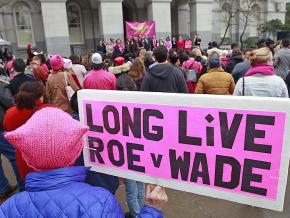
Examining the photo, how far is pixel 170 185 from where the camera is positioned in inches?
71.9

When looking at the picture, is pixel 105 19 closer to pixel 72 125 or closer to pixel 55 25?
pixel 55 25

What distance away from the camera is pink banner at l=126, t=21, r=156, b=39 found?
18422mm

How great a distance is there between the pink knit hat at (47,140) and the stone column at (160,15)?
21486 millimetres

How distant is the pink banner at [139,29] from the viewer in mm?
18422

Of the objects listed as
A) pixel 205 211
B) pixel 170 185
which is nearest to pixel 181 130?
pixel 170 185

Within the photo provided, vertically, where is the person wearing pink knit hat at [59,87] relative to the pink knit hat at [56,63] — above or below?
below

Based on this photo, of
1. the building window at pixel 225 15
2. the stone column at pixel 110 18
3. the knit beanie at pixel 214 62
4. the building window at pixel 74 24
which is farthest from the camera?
the building window at pixel 225 15

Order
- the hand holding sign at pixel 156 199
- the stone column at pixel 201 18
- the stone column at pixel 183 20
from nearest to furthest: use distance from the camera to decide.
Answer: the hand holding sign at pixel 156 199 → the stone column at pixel 201 18 → the stone column at pixel 183 20

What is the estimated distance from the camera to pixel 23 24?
21.3 metres

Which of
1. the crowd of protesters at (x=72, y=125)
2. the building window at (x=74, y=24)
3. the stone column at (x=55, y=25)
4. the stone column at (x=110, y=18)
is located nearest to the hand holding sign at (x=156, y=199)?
the crowd of protesters at (x=72, y=125)

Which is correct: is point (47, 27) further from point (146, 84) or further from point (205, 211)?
point (205, 211)

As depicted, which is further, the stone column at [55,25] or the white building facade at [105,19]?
the white building facade at [105,19]

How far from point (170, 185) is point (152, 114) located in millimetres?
447

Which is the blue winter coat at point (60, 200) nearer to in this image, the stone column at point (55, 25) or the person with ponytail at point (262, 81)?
the person with ponytail at point (262, 81)
